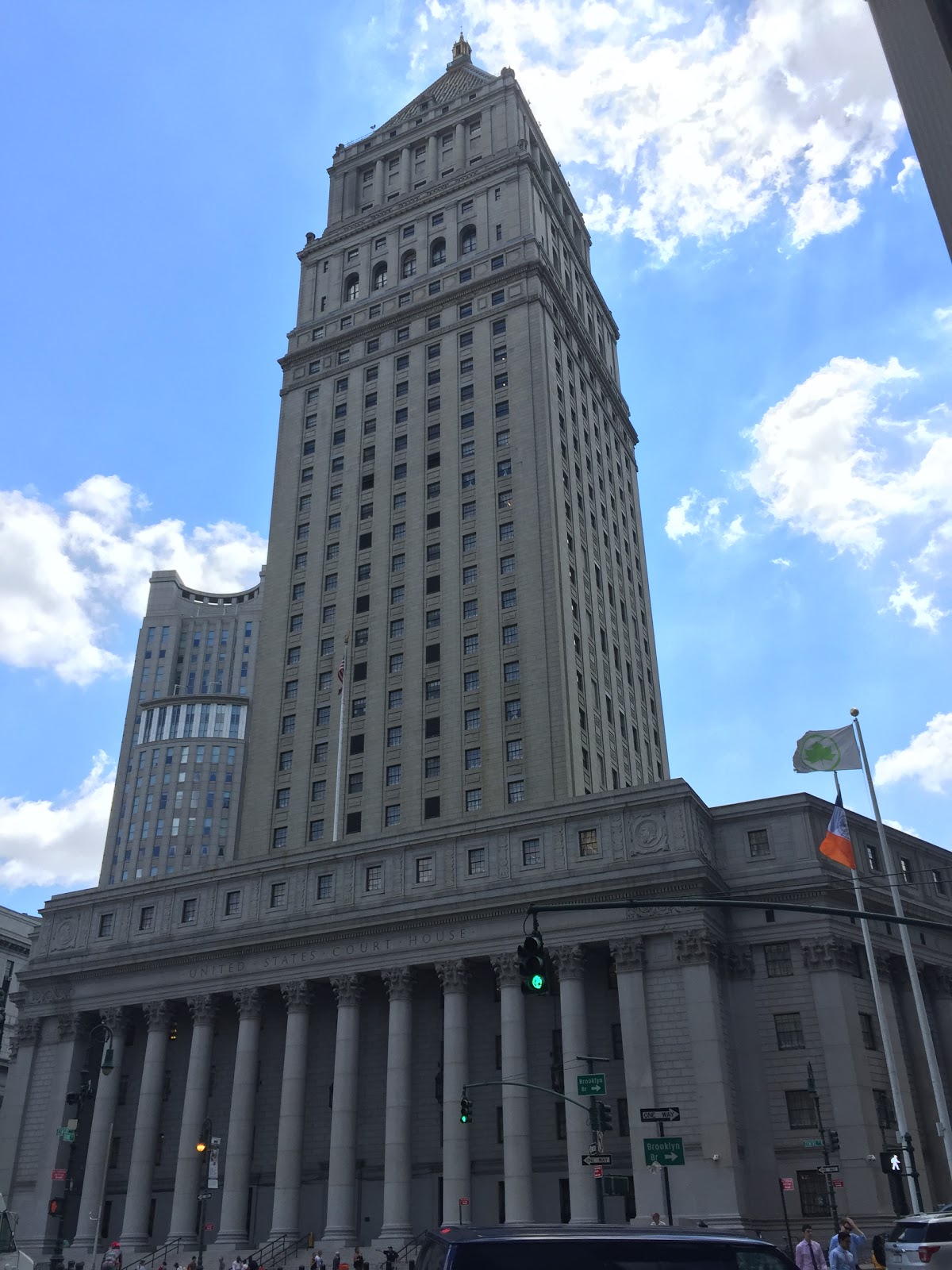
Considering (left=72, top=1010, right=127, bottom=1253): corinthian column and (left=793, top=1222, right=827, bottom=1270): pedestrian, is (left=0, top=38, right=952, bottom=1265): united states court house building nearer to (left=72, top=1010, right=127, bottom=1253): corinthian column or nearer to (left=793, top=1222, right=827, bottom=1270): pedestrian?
(left=72, top=1010, right=127, bottom=1253): corinthian column

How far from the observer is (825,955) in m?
52.6

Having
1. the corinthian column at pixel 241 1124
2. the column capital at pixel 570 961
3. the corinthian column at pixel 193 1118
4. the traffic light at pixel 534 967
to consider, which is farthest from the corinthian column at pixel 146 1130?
the traffic light at pixel 534 967

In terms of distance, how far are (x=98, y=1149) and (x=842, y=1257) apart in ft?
158

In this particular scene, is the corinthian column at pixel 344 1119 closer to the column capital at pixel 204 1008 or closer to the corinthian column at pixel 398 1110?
the corinthian column at pixel 398 1110

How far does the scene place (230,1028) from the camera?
210 ft

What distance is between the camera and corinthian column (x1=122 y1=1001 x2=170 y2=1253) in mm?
58219

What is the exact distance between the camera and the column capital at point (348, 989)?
5853 cm

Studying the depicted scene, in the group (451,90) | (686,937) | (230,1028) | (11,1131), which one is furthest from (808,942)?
(451,90)

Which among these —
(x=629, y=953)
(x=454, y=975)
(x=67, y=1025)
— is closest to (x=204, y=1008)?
(x=67, y=1025)

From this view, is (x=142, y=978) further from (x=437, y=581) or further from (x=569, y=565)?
(x=569, y=565)

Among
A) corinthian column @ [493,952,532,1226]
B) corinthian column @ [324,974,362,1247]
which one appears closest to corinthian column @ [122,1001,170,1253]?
corinthian column @ [324,974,362,1247]

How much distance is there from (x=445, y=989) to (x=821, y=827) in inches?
855

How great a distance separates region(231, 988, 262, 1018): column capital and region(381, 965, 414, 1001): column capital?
826 centimetres

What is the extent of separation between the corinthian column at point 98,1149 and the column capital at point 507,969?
841 inches
